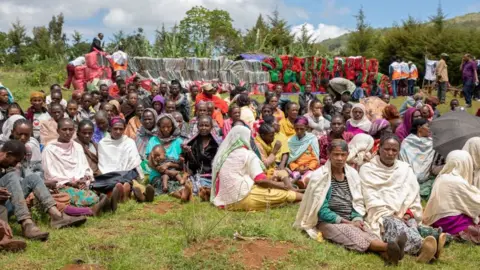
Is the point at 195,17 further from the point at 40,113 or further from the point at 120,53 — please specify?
the point at 40,113

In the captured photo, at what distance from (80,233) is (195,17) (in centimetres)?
4692

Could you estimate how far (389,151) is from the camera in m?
4.77

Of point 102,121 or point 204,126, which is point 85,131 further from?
point 204,126

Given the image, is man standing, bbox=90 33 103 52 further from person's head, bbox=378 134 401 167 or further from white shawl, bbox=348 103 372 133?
person's head, bbox=378 134 401 167

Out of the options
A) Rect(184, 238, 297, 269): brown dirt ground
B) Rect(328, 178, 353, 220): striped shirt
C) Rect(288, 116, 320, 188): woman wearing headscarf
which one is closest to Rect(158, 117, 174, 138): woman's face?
Rect(288, 116, 320, 188): woman wearing headscarf

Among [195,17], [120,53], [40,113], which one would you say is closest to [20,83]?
[120,53]

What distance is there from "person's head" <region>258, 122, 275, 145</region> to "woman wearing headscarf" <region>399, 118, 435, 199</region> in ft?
5.87

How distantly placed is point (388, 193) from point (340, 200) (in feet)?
1.55

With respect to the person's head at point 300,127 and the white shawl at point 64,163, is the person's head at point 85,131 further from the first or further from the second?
the person's head at point 300,127

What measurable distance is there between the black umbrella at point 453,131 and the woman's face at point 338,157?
202 cm

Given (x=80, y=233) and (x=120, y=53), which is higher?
(x=120, y=53)

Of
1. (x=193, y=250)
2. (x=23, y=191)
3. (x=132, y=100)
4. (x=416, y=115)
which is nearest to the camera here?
(x=193, y=250)

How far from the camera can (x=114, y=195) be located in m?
5.57

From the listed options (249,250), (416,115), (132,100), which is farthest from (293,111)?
(249,250)
